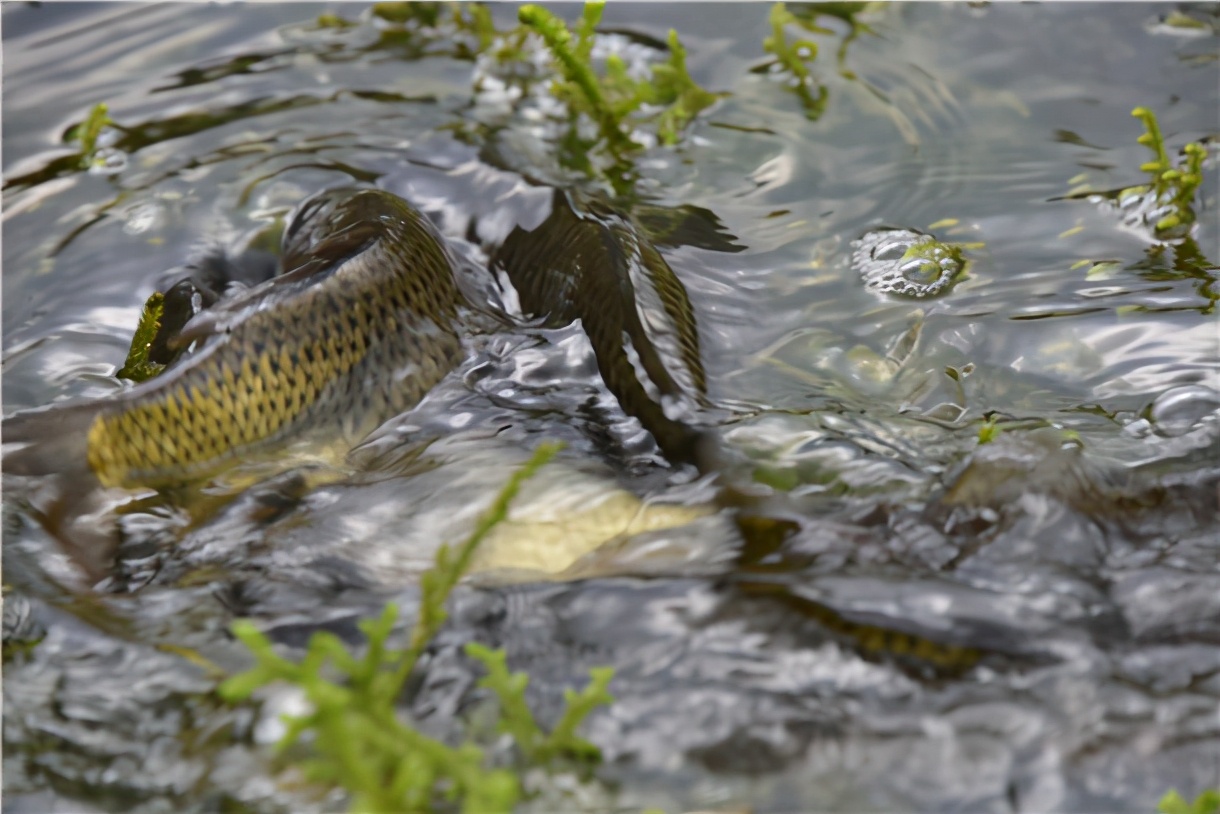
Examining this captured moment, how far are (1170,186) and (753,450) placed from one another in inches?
77.0

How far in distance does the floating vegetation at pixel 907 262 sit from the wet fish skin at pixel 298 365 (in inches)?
52.1

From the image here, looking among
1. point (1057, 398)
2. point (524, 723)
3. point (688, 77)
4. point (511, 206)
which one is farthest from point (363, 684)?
point (688, 77)

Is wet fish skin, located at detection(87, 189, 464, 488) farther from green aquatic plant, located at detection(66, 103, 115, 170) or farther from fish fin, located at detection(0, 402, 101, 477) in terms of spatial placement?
green aquatic plant, located at detection(66, 103, 115, 170)

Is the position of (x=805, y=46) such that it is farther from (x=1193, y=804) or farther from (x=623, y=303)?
(x=1193, y=804)

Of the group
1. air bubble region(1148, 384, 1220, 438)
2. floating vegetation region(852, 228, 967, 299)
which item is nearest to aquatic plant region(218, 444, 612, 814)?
air bubble region(1148, 384, 1220, 438)

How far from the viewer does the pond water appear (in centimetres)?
190

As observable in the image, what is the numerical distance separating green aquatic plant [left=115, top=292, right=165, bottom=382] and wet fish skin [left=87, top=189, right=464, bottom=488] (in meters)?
0.09

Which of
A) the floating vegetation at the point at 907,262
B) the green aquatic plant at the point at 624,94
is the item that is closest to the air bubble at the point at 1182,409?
the floating vegetation at the point at 907,262

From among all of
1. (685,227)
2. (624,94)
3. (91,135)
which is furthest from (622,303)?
(91,135)

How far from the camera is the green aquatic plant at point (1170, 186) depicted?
3.32 meters

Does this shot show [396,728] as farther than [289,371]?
No

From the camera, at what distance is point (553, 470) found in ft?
8.49

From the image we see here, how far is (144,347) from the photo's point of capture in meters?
2.96

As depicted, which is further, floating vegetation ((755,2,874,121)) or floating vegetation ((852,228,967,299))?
floating vegetation ((755,2,874,121))
